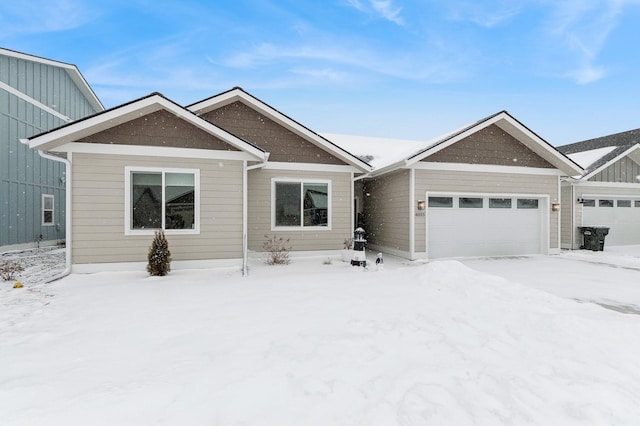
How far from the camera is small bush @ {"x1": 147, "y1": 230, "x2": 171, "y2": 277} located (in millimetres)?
7270

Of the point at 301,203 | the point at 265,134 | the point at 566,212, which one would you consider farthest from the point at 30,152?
the point at 566,212

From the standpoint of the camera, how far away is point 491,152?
1109cm

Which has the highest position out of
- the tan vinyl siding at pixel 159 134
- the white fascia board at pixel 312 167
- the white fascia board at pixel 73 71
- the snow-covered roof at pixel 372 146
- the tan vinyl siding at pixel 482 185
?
the white fascia board at pixel 73 71

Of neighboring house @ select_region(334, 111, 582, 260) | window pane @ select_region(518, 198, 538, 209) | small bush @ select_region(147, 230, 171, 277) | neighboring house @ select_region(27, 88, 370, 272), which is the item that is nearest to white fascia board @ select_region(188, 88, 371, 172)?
neighboring house @ select_region(27, 88, 370, 272)

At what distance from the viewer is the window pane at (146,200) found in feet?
25.9

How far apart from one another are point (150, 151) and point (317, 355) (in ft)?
22.3

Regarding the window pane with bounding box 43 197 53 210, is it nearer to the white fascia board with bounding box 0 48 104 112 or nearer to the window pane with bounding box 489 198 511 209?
the white fascia board with bounding box 0 48 104 112

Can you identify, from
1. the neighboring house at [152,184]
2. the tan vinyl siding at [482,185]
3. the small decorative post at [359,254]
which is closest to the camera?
the neighboring house at [152,184]

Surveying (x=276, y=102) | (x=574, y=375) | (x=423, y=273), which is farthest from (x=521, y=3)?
(x=276, y=102)

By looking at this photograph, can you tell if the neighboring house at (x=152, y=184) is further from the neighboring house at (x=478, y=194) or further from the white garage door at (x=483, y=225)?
the white garage door at (x=483, y=225)

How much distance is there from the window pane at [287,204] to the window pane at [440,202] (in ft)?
14.4

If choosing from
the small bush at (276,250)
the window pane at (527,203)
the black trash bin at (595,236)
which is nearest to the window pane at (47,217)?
the small bush at (276,250)

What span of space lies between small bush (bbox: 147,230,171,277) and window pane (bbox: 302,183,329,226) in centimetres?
418

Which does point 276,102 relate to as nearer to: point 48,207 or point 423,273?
point 48,207
